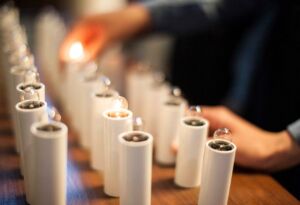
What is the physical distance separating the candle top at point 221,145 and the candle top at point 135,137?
11 cm

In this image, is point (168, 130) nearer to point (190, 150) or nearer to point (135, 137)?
point (190, 150)

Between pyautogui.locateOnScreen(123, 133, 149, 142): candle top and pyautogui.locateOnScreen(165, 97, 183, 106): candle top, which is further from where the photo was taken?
pyautogui.locateOnScreen(165, 97, 183, 106): candle top

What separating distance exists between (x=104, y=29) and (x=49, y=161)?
77 centimetres

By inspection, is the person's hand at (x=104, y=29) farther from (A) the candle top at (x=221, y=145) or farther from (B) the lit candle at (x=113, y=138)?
(A) the candle top at (x=221, y=145)

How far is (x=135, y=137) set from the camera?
637 millimetres

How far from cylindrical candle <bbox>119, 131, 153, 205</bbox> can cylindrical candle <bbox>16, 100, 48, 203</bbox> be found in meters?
0.13

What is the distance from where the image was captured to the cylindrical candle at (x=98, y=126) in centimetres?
79

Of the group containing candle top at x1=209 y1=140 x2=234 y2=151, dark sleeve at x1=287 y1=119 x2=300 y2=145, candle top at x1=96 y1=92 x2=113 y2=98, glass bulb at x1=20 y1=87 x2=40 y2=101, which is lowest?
dark sleeve at x1=287 y1=119 x2=300 y2=145

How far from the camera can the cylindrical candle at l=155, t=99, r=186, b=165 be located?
0.85 m

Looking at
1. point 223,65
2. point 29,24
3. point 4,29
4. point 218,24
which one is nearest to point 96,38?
point 4,29

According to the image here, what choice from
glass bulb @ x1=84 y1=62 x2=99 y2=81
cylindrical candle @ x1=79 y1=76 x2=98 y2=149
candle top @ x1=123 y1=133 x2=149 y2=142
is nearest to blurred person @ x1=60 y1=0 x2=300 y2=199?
glass bulb @ x1=84 y1=62 x2=99 y2=81

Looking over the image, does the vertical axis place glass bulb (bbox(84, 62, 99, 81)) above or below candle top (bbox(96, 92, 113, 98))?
above

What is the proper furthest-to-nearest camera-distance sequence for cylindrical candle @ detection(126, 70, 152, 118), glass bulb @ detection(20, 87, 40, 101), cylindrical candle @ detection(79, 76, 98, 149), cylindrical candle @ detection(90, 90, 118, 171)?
cylindrical candle @ detection(126, 70, 152, 118) → cylindrical candle @ detection(79, 76, 98, 149) → cylindrical candle @ detection(90, 90, 118, 171) → glass bulb @ detection(20, 87, 40, 101)

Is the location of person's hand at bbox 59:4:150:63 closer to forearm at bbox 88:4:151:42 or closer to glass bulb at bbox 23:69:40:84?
forearm at bbox 88:4:151:42
